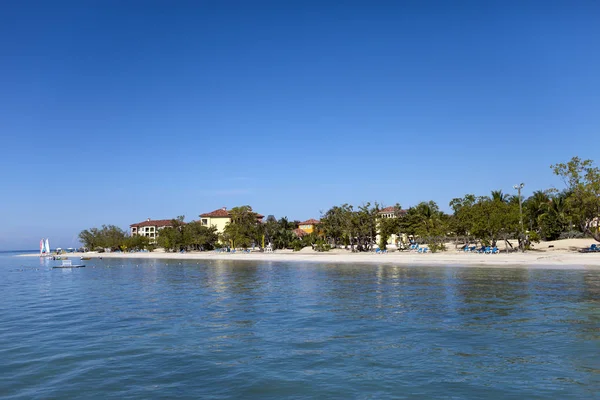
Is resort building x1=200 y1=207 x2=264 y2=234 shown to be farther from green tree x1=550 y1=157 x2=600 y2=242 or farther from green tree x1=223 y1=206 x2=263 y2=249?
green tree x1=550 y1=157 x2=600 y2=242

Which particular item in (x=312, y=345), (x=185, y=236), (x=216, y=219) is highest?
(x=216, y=219)

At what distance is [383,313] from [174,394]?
12.3 meters

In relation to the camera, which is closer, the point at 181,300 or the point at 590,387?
the point at 590,387

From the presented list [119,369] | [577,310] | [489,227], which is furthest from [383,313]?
[489,227]

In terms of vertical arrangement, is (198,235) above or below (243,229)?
below

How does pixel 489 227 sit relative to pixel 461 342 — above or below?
above

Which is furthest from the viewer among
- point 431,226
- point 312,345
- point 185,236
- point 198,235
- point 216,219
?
point 216,219

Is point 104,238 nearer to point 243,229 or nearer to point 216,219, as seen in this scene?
point 216,219

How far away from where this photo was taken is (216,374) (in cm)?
1258

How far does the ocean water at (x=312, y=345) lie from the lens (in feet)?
37.3

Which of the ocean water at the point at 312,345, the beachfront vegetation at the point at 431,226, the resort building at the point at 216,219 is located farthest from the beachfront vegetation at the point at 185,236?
the ocean water at the point at 312,345

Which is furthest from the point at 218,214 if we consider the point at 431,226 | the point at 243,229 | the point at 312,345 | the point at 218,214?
the point at 312,345

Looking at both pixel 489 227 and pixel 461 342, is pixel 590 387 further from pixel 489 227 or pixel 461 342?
pixel 489 227

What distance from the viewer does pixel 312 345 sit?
611 inches
